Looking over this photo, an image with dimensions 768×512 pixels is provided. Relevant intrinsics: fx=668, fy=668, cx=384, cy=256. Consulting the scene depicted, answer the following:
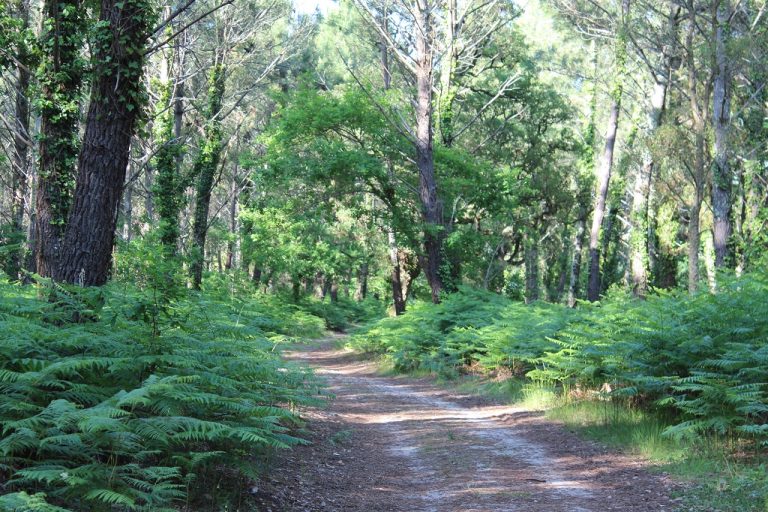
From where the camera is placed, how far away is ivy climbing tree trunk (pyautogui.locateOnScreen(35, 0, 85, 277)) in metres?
8.98

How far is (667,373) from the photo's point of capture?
851cm

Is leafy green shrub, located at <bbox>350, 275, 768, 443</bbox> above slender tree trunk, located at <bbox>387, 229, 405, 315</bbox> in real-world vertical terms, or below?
below

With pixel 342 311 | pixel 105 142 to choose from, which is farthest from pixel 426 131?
pixel 342 311

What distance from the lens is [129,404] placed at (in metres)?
4.53

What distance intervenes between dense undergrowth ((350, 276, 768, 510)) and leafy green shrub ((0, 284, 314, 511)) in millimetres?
4243

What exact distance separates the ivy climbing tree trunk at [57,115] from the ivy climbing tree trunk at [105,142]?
2105 mm

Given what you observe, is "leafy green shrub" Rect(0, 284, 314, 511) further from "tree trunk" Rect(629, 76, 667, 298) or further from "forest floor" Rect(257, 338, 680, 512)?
"tree trunk" Rect(629, 76, 667, 298)

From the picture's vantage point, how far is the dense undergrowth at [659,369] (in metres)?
7.02

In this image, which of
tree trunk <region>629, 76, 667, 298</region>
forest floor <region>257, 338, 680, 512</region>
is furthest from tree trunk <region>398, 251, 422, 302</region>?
forest floor <region>257, 338, 680, 512</region>

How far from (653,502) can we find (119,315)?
5.17 metres

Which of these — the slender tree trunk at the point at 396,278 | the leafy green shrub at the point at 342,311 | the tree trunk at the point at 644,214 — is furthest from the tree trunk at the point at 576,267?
the leafy green shrub at the point at 342,311

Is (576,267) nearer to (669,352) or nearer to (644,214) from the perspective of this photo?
(644,214)

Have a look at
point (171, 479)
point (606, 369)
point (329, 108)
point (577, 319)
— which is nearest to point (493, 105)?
point (329, 108)

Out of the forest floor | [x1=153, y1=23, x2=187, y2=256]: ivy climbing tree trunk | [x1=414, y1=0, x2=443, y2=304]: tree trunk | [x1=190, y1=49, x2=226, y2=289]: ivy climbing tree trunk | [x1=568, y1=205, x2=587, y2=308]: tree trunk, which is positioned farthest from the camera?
[x1=568, y1=205, x2=587, y2=308]: tree trunk
